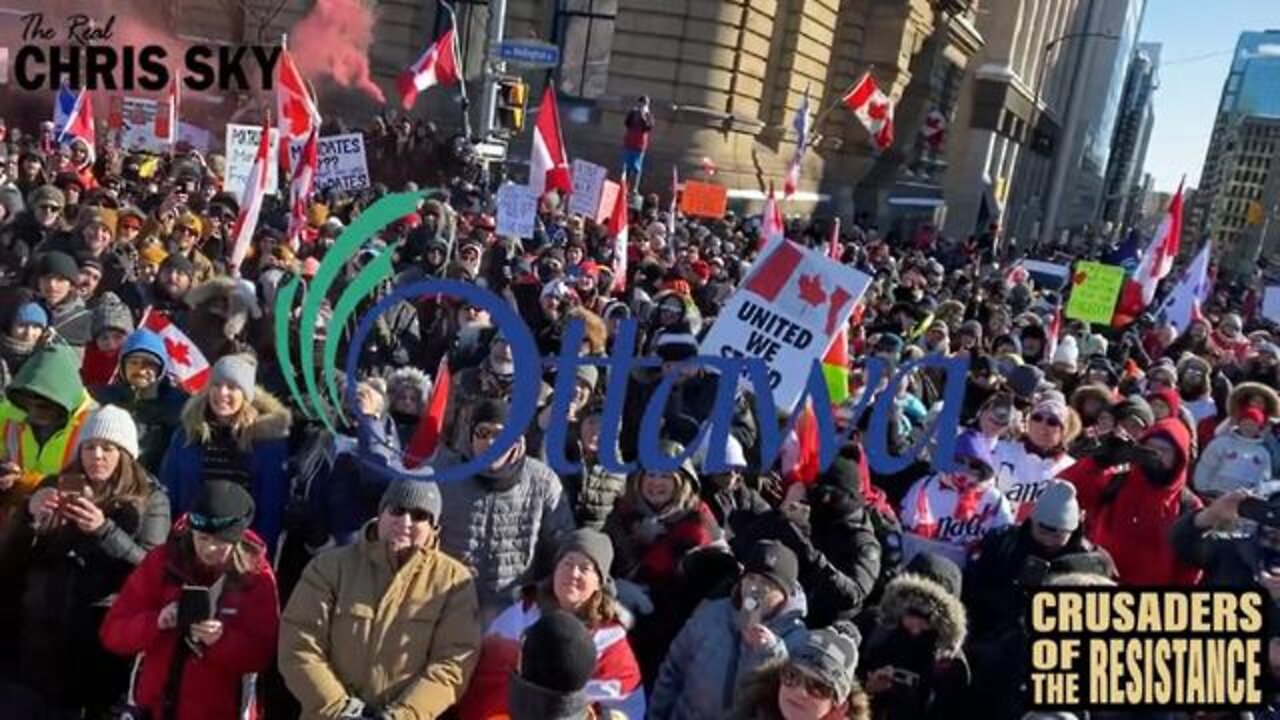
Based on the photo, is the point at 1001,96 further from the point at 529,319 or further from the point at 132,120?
the point at 529,319

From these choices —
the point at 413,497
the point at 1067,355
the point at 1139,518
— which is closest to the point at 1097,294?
the point at 1067,355

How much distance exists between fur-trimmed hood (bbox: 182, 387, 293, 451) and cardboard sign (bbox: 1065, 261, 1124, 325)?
26.3 ft

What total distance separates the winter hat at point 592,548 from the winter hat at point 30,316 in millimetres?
3210

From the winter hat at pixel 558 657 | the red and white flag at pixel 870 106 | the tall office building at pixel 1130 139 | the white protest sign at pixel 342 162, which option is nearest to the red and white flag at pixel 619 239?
the white protest sign at pixel 342 162

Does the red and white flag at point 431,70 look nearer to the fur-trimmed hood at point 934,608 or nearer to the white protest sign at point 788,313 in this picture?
the white protest sign at point 788,313

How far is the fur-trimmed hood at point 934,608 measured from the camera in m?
3.90

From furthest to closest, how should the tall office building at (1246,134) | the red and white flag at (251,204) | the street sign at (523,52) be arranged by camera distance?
1. the tall office building at (1246,134)
2. the street sign at (523,52)
3. the red and white flag at (251,204)

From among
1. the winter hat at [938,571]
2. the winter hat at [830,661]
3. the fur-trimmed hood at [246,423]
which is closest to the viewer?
the winter hat at [830,661]

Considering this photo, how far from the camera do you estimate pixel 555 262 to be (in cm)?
975

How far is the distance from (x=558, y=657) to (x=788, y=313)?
9.17ft

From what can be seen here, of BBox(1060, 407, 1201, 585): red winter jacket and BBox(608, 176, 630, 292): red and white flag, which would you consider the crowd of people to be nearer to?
BBox(1060, 407, 1201, 585): red winter jacket

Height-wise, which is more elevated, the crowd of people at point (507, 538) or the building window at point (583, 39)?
the building window at point (583, 39)

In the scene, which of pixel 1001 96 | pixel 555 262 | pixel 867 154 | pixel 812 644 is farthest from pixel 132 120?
pixel 1001 96

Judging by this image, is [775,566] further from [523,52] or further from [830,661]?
[523,52]
